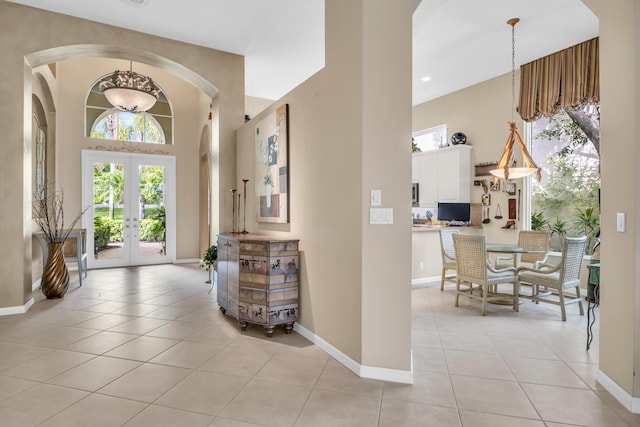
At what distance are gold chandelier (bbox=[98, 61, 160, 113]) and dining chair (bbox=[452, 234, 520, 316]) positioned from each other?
15.6ft

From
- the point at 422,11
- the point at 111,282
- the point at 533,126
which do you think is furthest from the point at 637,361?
the point at 111,282

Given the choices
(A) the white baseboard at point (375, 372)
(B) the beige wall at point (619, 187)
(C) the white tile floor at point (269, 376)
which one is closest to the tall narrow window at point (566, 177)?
(C) the white tile floor at point (269, 376)

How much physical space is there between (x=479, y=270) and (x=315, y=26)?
3.69 meters

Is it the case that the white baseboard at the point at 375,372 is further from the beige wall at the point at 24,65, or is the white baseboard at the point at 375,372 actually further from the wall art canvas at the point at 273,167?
the beige wall at the point at 24,65

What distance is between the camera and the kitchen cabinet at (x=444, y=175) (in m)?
6.60

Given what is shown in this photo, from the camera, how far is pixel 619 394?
2275 millimetres

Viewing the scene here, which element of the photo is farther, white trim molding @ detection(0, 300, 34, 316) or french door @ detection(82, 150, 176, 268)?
french door @ detection(82, 150, 176, 268)

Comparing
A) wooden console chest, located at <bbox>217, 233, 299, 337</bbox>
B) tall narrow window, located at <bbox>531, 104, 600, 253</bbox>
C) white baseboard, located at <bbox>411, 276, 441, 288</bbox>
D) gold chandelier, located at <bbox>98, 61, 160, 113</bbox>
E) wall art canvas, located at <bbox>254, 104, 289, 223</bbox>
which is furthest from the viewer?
white baseboard, located at <bbox>411, 276, 441, 288</bbox>

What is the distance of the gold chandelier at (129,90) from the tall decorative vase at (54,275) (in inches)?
86.2

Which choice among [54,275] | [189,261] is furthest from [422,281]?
[54,275]

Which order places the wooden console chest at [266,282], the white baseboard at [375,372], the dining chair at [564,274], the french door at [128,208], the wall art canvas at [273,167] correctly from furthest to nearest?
the french door at [128,208]
the dining chair at [564,274]
the wall art canvas at [273,167]
the wooden console chest at [266,282]
the white baseboard at [375,372]

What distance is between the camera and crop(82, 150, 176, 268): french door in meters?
7.16

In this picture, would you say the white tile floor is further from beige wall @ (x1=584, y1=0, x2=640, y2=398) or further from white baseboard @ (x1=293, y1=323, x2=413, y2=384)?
beige wall @ (x1=584, y1=0, x2=640, y2=398)

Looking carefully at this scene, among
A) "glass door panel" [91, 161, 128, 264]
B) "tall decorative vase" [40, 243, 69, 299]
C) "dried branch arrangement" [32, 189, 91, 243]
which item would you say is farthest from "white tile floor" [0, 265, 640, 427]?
"glass door panel" [91, 161, 128, 264]
